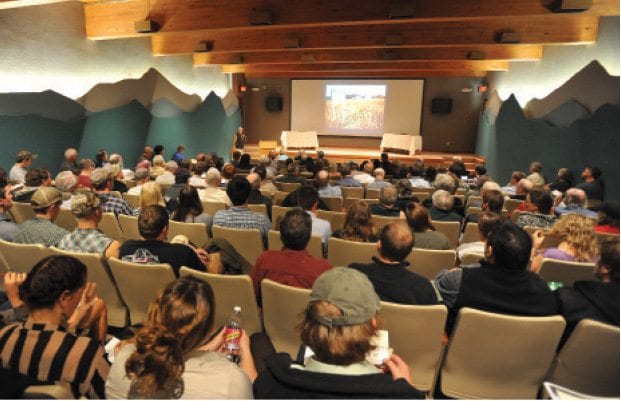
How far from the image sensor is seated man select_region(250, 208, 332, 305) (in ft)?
7.96

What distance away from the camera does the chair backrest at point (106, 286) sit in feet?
8.43

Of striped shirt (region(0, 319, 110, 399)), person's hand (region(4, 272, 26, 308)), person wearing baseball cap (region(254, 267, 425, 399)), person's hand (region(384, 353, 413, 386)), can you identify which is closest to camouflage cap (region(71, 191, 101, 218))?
person's hand (region(4, 272, 26, 308))

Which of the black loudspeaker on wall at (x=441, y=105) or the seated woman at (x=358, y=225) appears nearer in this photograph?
the seated woman at (x=358, y=225)

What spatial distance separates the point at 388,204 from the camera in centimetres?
426

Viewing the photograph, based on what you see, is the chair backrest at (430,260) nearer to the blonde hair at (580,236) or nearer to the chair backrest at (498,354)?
the blonde hair at (580,236)

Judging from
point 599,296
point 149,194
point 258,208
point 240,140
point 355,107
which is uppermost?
point 355,107

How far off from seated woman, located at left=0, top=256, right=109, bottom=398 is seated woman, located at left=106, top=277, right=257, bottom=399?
6.7 inches

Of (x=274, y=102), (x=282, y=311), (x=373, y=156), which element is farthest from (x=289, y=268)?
(x=274, y=102)

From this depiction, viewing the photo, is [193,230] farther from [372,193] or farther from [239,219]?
[372,193]

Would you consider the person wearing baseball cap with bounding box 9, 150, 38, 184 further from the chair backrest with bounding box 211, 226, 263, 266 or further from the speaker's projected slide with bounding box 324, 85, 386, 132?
the speaker's projected slide with bounding box 324, 85, 386, 132

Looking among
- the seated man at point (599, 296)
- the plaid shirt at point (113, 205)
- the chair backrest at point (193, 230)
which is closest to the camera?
the seated man at point (599, 296)

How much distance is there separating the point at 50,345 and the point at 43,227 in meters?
1.86

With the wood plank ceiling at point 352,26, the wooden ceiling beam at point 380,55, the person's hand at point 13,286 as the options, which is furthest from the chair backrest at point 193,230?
the wooden ceiling beam at point 380,55

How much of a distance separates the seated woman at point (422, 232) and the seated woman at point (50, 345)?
2340 mm
